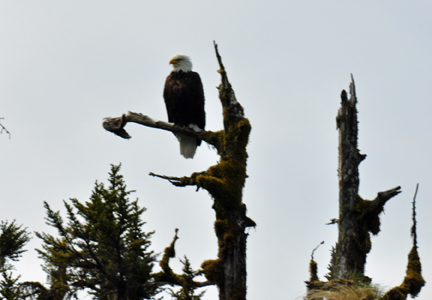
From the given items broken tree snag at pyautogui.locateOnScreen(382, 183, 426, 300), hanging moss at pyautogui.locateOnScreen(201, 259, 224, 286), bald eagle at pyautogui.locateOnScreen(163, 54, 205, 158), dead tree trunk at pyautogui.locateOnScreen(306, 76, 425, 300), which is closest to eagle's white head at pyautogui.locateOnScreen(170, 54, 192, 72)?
bald eagle at pyautogui.locateOnScreen(163, 54, 205, 158)

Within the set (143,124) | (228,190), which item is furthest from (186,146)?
(228,190)

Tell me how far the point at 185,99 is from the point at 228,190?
3.66 m

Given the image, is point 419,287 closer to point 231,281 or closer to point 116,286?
point 231,281

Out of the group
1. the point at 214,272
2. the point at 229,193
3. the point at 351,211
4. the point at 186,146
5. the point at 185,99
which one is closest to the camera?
the point at 214,272

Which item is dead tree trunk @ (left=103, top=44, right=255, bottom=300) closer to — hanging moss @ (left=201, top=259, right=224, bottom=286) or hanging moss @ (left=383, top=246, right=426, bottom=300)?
hanging moss @ (left=201, top=259, right=224, bottom=286)

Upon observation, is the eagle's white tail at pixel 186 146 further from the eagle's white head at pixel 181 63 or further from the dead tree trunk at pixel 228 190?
the dead tree trunk at pixel 228 190

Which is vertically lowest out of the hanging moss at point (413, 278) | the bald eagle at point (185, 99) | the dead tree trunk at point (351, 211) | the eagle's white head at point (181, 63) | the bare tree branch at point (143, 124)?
the hanging moss at point (413, 278)

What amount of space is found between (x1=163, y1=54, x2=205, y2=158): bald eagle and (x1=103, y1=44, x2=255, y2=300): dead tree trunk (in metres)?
2.26

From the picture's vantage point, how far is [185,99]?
11555 mm

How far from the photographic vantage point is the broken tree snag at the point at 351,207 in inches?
338

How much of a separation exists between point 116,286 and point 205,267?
3118 mm

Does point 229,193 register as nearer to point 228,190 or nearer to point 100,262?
point 228,190

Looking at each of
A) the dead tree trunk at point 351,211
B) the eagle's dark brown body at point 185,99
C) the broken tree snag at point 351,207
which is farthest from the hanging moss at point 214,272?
the eagle's dark brown body at point 185,99

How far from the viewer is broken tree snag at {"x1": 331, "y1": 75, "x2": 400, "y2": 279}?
8.59 m
